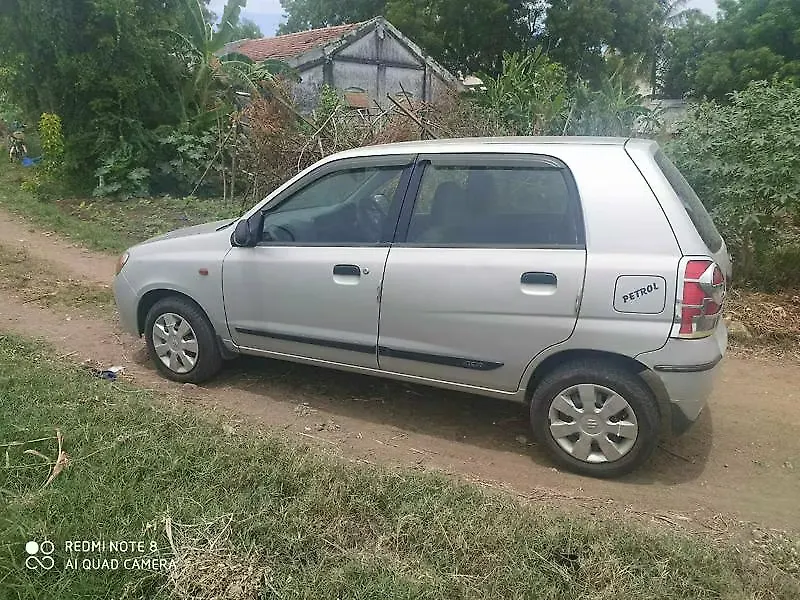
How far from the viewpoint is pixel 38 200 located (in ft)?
39.8

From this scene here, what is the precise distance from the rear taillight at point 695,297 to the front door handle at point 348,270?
181 centimetres

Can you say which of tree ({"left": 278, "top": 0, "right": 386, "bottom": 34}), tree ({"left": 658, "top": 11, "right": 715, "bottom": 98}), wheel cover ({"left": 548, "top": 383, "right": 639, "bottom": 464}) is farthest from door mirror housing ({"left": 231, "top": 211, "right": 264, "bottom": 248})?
tree ({"left": 658, "top": 11, "right": 715, "bottom": 98})

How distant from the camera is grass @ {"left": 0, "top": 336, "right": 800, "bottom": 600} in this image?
2.79 metres

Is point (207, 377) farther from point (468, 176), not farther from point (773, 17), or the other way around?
point (773, 17)

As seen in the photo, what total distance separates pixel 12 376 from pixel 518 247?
137 inches

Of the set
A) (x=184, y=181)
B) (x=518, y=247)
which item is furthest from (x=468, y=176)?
(x=184, y=181)

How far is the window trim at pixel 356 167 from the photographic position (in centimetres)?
415

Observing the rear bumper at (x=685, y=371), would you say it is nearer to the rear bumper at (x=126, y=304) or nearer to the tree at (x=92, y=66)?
the rear bumper at (x=126, y=304)

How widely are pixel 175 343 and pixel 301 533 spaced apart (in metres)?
2.31

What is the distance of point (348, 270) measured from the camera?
4172 millimetres

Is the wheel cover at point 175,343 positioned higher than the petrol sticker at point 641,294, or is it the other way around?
the petrol sticker at point 641,294

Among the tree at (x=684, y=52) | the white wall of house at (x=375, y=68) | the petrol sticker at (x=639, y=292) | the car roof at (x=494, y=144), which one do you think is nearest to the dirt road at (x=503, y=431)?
the petrol sticker at (x=639, y=292)

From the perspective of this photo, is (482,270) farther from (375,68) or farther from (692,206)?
(375,68)

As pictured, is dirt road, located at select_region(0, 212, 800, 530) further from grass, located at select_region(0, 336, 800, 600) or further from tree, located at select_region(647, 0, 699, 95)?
tree, located at select_region(647, 0, 699, 95)
